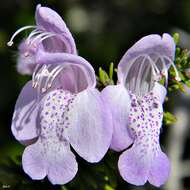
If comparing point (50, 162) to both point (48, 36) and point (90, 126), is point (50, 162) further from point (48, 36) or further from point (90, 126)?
point (48, 36)

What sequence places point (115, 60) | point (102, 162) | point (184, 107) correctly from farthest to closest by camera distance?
point (115, 60)
point (184, 107)
point (102, 162)

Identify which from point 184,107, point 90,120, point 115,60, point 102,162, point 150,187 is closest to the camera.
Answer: point 90,120

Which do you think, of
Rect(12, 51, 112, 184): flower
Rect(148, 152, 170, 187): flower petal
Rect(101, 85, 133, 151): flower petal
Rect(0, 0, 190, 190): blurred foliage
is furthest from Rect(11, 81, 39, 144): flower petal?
Rect(0, 0, 190, 190): blurred foliage

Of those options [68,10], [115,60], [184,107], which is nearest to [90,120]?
[184,107]

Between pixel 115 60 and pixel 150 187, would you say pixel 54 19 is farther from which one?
pixel 115 60

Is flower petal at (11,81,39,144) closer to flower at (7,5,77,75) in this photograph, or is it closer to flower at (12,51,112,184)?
flower at (12,51,112,184)

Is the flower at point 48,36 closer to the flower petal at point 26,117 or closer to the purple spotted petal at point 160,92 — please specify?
the flower petal at point 26,117
